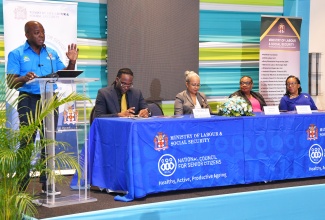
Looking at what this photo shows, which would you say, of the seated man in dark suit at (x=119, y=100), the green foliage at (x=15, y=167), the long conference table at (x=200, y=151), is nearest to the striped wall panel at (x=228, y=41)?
the long conference table at (x=200, y=151)

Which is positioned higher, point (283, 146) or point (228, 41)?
point (228, 41)

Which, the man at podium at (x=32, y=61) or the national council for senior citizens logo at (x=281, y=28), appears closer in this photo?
the man at podium at (x=32, y=61)

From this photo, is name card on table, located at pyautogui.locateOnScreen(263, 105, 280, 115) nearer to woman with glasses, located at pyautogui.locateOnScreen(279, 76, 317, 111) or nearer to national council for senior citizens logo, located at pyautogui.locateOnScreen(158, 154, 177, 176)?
woman with glasses, located at pyautogui.locateOnScreen(279, 76, 317, 111)

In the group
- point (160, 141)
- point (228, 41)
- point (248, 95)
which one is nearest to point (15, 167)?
point (160, 141)

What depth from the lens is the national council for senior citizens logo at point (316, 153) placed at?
583 centimetres

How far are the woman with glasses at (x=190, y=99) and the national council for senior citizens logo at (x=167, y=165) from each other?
3.17 ft

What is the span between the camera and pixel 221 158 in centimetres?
534

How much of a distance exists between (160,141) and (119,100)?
766 millimetres

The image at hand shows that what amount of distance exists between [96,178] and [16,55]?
129cm

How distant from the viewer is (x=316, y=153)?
5863 mm

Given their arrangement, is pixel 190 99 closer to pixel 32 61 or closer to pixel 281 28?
pixel 32 61

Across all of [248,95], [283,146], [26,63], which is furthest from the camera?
[248,95]

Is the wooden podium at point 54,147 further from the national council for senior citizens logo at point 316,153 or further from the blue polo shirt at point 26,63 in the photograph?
the national council for senior citizens logo at point 316,153

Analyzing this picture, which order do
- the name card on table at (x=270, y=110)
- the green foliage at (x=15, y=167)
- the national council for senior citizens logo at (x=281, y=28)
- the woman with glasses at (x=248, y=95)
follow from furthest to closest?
the national council for senior citizens logo at (x=281, y=28)
the woman with glasses at (x=248, y=95)
the name card on table at (x=270, y=110)
the green foliage at (x=15, y=167)
